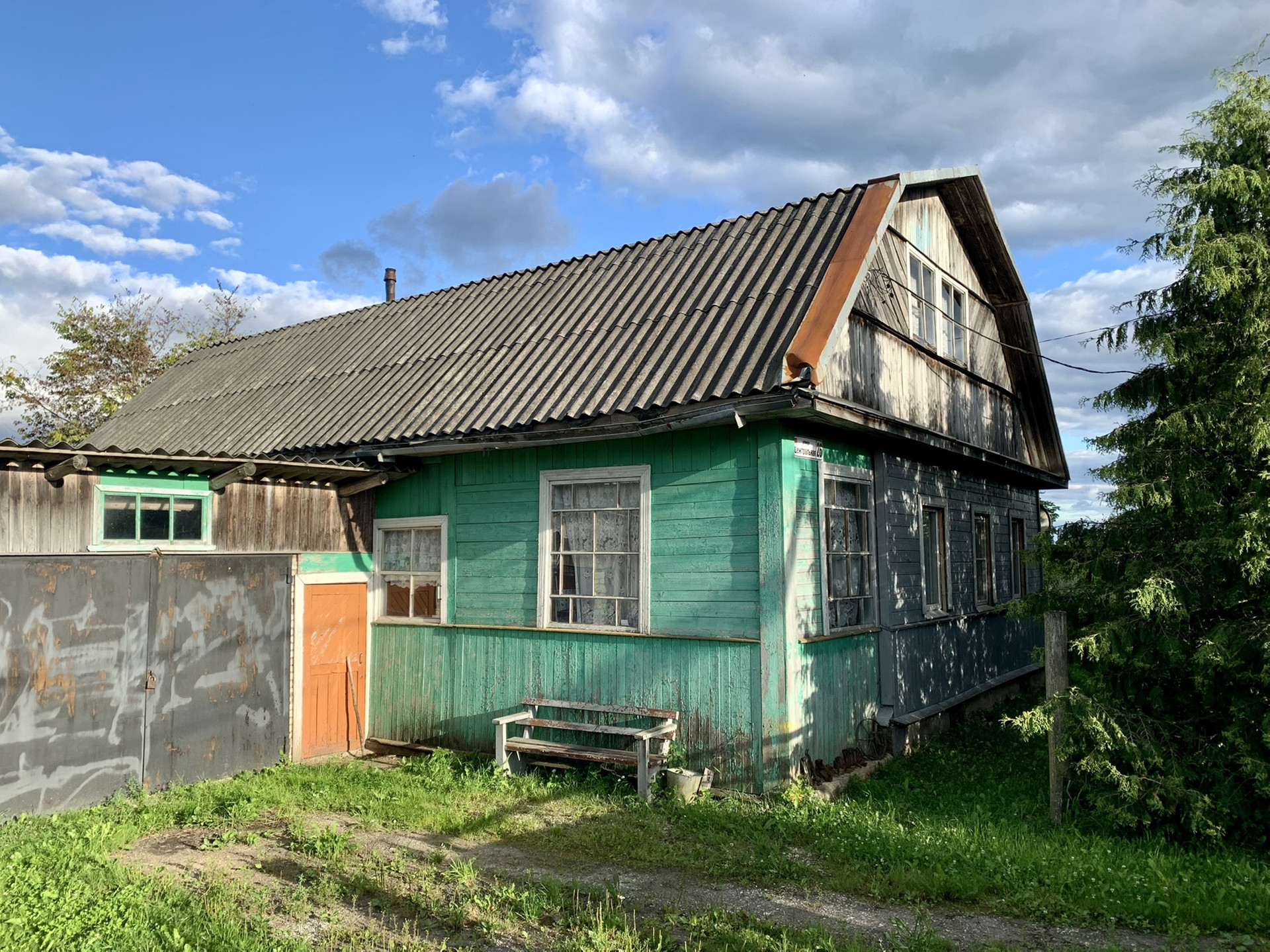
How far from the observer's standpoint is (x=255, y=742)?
9547 mm

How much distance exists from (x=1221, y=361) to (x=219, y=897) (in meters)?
7.97

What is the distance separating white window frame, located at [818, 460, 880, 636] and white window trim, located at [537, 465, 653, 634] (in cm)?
165

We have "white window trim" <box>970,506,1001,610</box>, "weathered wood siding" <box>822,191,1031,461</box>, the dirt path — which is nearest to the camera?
the dirt path

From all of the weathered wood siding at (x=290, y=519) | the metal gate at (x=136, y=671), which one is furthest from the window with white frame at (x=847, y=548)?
the metal gate at (x=136, y=671)

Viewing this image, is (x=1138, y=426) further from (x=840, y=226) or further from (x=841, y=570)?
(x=840, y=226)

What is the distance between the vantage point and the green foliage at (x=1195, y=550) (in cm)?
616

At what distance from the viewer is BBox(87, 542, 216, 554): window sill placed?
328 inches

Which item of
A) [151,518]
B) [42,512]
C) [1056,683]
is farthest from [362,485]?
[1056,683]

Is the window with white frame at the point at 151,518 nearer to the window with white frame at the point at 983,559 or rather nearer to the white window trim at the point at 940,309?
the white window trim at the point at 940,309

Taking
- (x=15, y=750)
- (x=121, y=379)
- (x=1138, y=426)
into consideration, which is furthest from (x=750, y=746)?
(x=121, y=379)

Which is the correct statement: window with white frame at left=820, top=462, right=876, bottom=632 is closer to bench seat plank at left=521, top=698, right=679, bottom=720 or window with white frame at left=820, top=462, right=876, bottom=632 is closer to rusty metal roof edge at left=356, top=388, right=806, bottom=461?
rusty metal roof edge at left=356, top=388, right=806, bottom=461

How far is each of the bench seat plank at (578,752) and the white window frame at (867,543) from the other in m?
2.13

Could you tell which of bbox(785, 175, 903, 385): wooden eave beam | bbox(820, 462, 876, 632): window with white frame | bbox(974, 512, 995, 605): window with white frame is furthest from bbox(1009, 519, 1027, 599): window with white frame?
bbox(785, 175, 903, 385): wooden eave beam

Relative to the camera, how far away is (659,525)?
8.60m
